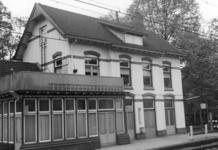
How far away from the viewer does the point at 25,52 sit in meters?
23.9

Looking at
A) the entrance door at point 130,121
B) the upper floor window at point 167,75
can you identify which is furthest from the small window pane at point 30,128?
the upper floor window at point 167,75

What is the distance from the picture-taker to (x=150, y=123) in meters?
23.2

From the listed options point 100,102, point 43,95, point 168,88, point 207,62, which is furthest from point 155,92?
point 43,95

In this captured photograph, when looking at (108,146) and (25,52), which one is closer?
(108,146)

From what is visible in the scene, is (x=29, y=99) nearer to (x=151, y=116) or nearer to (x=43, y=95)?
(x=43, y=95)

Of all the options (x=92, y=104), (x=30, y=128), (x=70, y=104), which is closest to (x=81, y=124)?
(x=70, y=104)

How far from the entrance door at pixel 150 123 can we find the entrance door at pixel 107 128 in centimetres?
474

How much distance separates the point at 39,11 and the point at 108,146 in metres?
11.1

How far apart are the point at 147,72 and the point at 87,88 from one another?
7.79 m

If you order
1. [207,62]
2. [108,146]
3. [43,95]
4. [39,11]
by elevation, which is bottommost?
[108,146]

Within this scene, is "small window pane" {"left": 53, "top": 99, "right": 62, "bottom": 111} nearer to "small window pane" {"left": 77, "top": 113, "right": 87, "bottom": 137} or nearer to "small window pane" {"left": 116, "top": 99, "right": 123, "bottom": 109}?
"small window pane" {"left": 77, "top": 113, "right": 87, "bottom": 137}

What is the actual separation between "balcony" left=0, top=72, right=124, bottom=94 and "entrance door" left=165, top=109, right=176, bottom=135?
288 inches

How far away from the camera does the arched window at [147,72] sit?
78.1 ft

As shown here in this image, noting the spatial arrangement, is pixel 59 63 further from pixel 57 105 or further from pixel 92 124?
pixel 92 124
